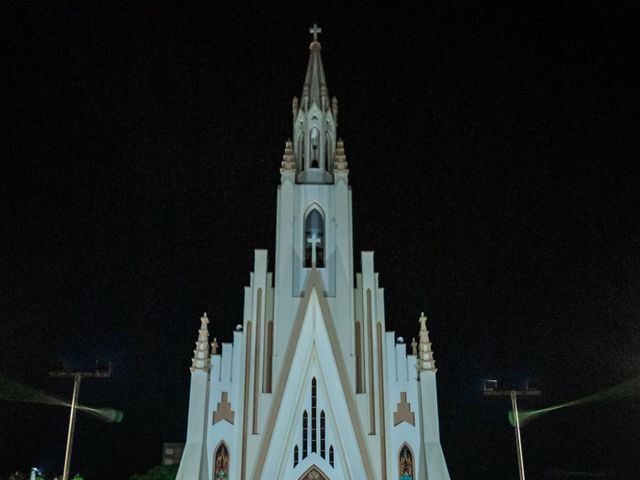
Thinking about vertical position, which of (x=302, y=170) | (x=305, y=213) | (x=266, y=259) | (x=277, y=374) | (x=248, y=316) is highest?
(x=302, y=170)

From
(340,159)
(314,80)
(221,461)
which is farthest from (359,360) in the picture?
(314,80)

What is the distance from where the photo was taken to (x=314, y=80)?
41.2 m

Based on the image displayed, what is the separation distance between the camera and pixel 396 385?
99.2 feet

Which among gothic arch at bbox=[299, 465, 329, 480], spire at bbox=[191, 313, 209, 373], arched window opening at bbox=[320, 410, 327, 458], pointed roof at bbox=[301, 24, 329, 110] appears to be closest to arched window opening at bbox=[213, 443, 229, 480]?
gothic arch at bbox=[299, 465, 329, 480]

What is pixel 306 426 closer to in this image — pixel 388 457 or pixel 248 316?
pixel 388 457

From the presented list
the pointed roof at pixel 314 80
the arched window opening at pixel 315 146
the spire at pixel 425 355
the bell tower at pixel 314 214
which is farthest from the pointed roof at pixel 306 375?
the pointed roof at pixel 314 80

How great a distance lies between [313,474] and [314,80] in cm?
2287

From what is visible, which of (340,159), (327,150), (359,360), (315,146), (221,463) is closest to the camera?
(221,463)

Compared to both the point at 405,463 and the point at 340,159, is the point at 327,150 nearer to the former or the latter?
the point at 340,159

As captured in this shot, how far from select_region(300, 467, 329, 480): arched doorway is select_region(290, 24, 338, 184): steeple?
14786mm

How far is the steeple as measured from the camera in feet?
123

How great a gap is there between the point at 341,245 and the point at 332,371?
6546mm

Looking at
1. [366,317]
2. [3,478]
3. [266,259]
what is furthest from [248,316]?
[3,478]

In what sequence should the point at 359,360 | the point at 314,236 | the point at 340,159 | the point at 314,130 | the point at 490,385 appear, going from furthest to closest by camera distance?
the point at 314,130, the point at 340,159, the point at 314,236, the point at 359,360, the point at 490,385
